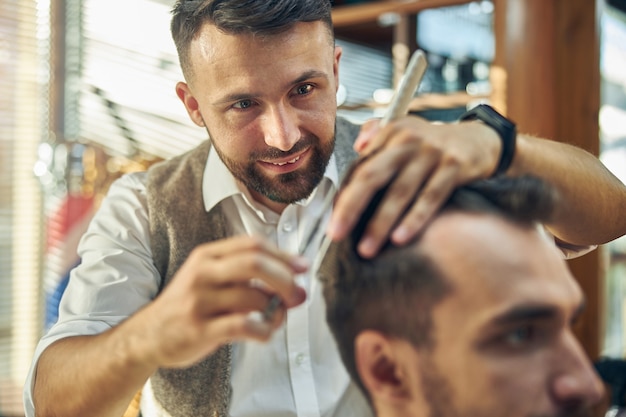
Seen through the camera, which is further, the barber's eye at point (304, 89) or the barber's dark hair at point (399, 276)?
the barber's eye at point (304, 89)

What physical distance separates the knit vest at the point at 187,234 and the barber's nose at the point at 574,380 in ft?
2.48

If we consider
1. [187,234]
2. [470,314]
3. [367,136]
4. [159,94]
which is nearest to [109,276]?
[187,234]

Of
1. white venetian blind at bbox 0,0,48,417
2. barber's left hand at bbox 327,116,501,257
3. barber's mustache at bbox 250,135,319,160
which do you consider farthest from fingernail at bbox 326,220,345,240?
white venetian blind at bbox 0,0,48,417

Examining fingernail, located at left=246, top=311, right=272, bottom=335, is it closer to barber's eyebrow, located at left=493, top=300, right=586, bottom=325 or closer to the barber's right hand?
the barber's right hand

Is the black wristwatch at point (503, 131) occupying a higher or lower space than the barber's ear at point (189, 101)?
higher

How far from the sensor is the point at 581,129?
2.79 meters

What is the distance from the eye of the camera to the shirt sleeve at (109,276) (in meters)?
1.47

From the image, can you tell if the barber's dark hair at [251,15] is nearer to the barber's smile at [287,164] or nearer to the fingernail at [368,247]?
the barber's smile at [287,164]

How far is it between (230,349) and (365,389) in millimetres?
533

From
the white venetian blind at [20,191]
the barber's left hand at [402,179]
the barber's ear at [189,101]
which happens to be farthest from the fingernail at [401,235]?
the white venetian blind at [20,191]

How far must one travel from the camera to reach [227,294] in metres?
0.84

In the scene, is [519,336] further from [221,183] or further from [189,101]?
[189,101]

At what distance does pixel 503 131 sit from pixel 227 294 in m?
0.55

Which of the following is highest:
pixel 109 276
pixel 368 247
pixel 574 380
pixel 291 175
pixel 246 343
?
pixel 368 247
